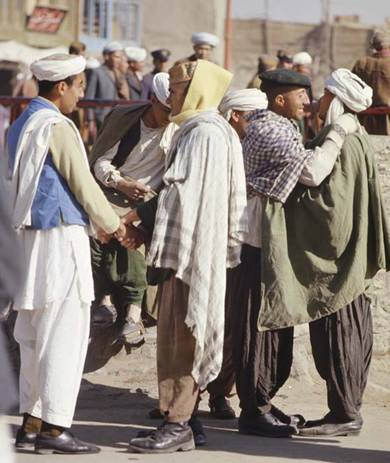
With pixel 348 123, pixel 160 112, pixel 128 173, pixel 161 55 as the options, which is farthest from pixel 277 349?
pixel 161 55

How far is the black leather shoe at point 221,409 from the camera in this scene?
8117 mm

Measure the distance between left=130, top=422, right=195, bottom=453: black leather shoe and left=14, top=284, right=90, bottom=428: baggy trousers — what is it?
1.40 ft

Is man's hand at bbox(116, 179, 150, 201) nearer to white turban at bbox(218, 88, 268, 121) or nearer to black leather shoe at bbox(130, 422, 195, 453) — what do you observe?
white turban at bbox(218, 88, 268, 121)

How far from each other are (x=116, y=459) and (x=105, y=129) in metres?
2.46

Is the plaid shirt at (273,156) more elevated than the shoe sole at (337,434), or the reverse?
the plaid shirt at (273,156)

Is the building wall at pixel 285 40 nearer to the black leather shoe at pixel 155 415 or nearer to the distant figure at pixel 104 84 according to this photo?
the distant figure at pixel 104 84

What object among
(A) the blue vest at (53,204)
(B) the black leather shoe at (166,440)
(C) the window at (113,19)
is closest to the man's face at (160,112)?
(A) the blue vest at (53,204)

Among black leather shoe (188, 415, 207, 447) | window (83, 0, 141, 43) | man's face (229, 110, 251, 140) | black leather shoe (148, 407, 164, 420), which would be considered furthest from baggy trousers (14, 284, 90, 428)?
window (83, 0, 141, 43)

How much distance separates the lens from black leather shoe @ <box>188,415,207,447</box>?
731cm

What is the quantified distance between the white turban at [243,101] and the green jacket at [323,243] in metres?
0.50

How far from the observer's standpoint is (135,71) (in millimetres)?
16906

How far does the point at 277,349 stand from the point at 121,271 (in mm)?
1350

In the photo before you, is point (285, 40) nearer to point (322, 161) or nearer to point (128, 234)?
point (322, 161)

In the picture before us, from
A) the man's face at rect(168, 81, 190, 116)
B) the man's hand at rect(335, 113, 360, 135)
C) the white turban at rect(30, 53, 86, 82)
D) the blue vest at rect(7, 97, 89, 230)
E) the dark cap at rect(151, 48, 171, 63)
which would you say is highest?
the white turban at rect(30, 53, 86, 82)
